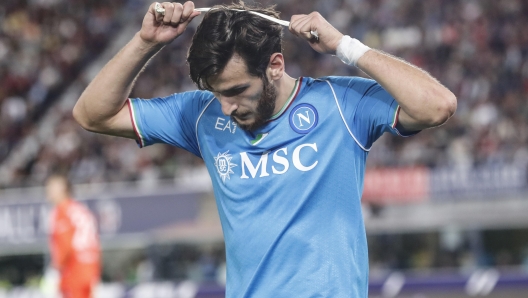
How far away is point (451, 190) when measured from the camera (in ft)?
45.1

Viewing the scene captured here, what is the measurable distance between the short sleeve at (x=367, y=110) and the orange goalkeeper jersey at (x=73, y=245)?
696 cm

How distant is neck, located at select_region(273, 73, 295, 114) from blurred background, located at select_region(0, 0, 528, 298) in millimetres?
8971

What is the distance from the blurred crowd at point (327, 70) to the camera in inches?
566

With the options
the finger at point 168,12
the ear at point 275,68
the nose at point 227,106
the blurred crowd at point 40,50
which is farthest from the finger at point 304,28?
the blurred crowd at point 40,50

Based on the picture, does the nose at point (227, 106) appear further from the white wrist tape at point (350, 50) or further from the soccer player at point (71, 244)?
the soccer player at point (71, 244)

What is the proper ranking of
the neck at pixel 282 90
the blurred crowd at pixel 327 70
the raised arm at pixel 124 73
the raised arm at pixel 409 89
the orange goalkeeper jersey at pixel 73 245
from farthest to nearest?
the blurred crowd at pixel 327 70 → the orange goalkeeper jersey at pixel 73 245 → the raised arm at pixel 124 73 → the neck at pixel 282 90 → the raised arm at pixel 409 89

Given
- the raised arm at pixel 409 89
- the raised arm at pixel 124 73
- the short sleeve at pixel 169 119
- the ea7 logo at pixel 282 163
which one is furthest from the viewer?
the short sleeve at pixel 169 119

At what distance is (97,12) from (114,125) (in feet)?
64.1

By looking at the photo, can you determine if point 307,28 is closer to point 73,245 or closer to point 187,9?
point 187,9

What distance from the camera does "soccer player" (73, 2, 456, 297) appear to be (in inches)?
113

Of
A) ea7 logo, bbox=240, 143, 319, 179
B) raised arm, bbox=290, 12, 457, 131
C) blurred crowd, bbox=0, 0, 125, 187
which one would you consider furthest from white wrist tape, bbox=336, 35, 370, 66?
blurred crowd, bbox=0, 0, 125, 187

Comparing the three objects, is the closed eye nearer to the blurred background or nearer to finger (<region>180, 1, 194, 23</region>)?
finger (<region>180, 1, 194, 23</region>)

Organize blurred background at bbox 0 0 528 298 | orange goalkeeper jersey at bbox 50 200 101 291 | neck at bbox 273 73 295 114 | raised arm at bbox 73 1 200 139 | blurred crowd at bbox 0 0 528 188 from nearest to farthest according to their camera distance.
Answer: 1. neck at bbox 273 73 295 114
2. raised arm at bbox 73 1 200 139
3. orange goalkeeper jersey at bbox 50 200 101 291
4. blurred background at bbox 0 0 528 298
5. blurred crowd at bbox 0 0 528 188

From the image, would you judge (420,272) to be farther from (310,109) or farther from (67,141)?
(310,109)
